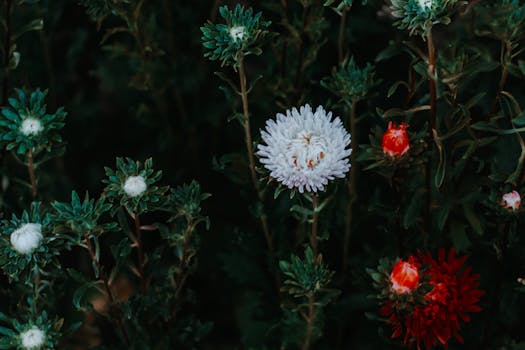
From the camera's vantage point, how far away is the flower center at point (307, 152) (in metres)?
1.11

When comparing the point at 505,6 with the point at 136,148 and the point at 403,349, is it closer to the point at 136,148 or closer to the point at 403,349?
the point at 403,349

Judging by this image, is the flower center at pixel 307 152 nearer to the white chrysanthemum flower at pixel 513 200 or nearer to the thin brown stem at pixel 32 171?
the white chrysanthemum flower at pixel 513 200

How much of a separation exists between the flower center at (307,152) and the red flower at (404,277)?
22 cm

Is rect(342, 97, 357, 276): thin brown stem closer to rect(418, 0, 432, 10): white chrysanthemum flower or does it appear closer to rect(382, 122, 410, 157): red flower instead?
rect(382, 122, 410, 157): red flower

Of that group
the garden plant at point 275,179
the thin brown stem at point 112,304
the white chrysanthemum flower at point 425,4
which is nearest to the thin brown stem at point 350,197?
the garden plant at point 275,179

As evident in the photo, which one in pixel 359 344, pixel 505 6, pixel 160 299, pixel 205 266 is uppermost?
pixel 205 266

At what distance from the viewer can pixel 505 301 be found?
1415mm

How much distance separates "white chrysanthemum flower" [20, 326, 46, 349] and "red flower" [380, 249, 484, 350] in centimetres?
61

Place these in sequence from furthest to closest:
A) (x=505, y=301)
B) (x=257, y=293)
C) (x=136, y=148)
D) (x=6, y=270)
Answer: (x=136, y=148) < (x=257, y=293) < (x=505, y=301) < (x=6, y=270)

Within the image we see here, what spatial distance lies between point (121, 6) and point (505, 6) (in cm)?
73

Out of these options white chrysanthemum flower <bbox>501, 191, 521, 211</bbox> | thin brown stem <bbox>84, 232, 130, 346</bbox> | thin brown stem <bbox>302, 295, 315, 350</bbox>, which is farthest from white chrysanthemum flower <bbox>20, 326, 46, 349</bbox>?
white chrysanthemum flower <bbox>501, 191, 521, 211</bbox>

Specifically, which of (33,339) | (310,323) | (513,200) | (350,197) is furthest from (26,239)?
(513,200)

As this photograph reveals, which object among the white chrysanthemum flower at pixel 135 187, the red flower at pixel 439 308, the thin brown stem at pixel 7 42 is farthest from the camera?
the thin brown stem at pixel 7 42

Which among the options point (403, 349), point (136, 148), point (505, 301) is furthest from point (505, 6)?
point (136, 148)
